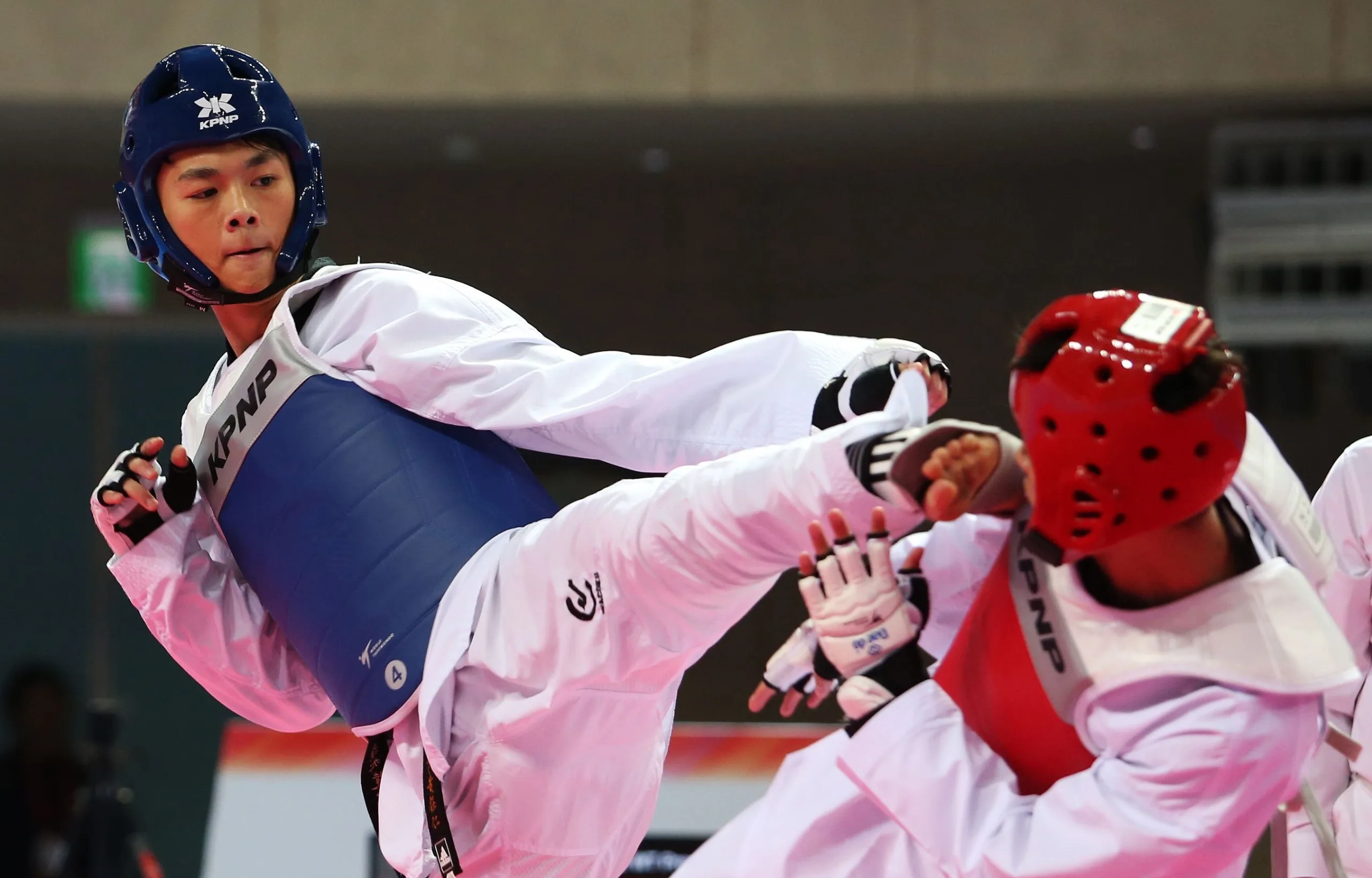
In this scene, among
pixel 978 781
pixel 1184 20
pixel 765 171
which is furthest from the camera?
pixel 765 171

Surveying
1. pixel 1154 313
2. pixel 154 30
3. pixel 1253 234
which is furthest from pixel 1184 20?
pixel 1154 313

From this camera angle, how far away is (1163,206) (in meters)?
7.72

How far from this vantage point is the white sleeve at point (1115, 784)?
1.97 meters

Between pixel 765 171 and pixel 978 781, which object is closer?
pixel 978 781

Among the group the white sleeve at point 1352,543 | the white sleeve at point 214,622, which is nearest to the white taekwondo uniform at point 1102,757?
the white sleeve at point 1352,543

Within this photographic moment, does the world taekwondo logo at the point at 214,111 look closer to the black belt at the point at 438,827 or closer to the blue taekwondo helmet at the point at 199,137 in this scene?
the blue taekwondo helmet at the point at 199,137

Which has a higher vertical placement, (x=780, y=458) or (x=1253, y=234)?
(x=780, y=458)

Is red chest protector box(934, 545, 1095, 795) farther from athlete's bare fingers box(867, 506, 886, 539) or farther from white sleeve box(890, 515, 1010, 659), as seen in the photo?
athlete's bare fingers box(867, 506, 886, 539)

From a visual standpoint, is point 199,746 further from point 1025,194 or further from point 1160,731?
point 1160,731

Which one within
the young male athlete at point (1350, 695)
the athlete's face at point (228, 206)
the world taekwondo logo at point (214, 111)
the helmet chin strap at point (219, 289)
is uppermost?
the world taekwondo logo at point (214, 111)

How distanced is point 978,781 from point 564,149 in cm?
627

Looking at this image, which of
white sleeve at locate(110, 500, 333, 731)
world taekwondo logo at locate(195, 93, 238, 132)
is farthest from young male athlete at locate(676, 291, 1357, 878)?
world taekwondo logo at locate(195, 93, 238, 132)

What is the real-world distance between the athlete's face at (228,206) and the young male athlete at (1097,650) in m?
1.47

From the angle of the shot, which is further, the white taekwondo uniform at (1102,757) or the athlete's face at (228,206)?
the athlete's face at (228,206)
